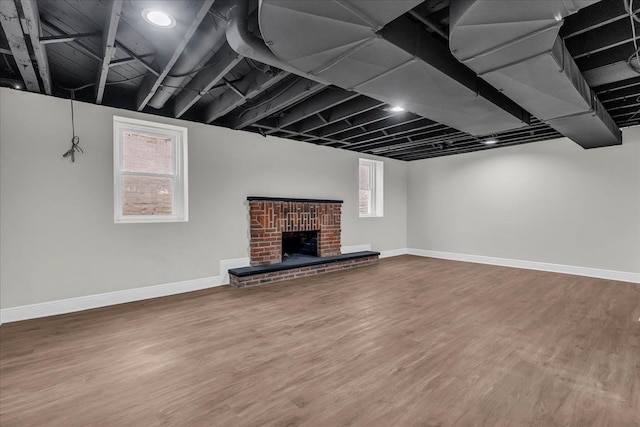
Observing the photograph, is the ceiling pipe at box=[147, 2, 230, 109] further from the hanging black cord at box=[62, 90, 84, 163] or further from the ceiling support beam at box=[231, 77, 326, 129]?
the hanging black cord at box=[62, 90, 84, 163]

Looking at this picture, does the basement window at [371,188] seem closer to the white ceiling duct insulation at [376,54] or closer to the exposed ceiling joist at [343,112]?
the exposed ceiling joist at [343,112]

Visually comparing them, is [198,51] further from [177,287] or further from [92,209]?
[177,287]

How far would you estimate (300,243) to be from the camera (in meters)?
6.12

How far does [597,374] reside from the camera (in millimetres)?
2072

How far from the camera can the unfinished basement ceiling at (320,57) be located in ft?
6.01

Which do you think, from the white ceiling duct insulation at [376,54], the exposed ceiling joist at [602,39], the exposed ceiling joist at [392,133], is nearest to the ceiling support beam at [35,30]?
the white ceiling duct insulation at [376,54]

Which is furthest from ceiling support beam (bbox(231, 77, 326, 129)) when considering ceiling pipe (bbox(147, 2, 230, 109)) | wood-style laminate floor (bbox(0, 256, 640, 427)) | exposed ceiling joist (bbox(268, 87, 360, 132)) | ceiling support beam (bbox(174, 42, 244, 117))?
wood-style laminate floor (bbox(0, 256, 640, 427))

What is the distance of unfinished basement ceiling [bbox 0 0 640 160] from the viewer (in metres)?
1.83

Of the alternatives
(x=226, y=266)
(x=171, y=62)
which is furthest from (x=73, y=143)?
(x=226, y=266)

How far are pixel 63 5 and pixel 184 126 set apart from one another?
2051 mm

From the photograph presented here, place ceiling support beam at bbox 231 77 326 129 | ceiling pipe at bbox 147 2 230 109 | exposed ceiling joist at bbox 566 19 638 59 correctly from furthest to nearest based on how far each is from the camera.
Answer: ceiling support beam at bbox 231 77 326 129 → exposed ceiling joist at bbox 566 19 638 59 → ceiling pipe at bbox 147 2 230 109

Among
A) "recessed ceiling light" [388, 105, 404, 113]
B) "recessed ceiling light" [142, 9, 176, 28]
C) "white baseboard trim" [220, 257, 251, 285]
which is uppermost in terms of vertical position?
"recessed ceiling light" [142, 9, 176, 28]

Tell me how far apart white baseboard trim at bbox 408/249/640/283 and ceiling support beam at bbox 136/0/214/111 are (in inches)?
258

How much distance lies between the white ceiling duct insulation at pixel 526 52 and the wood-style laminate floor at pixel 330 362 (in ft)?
7.55
